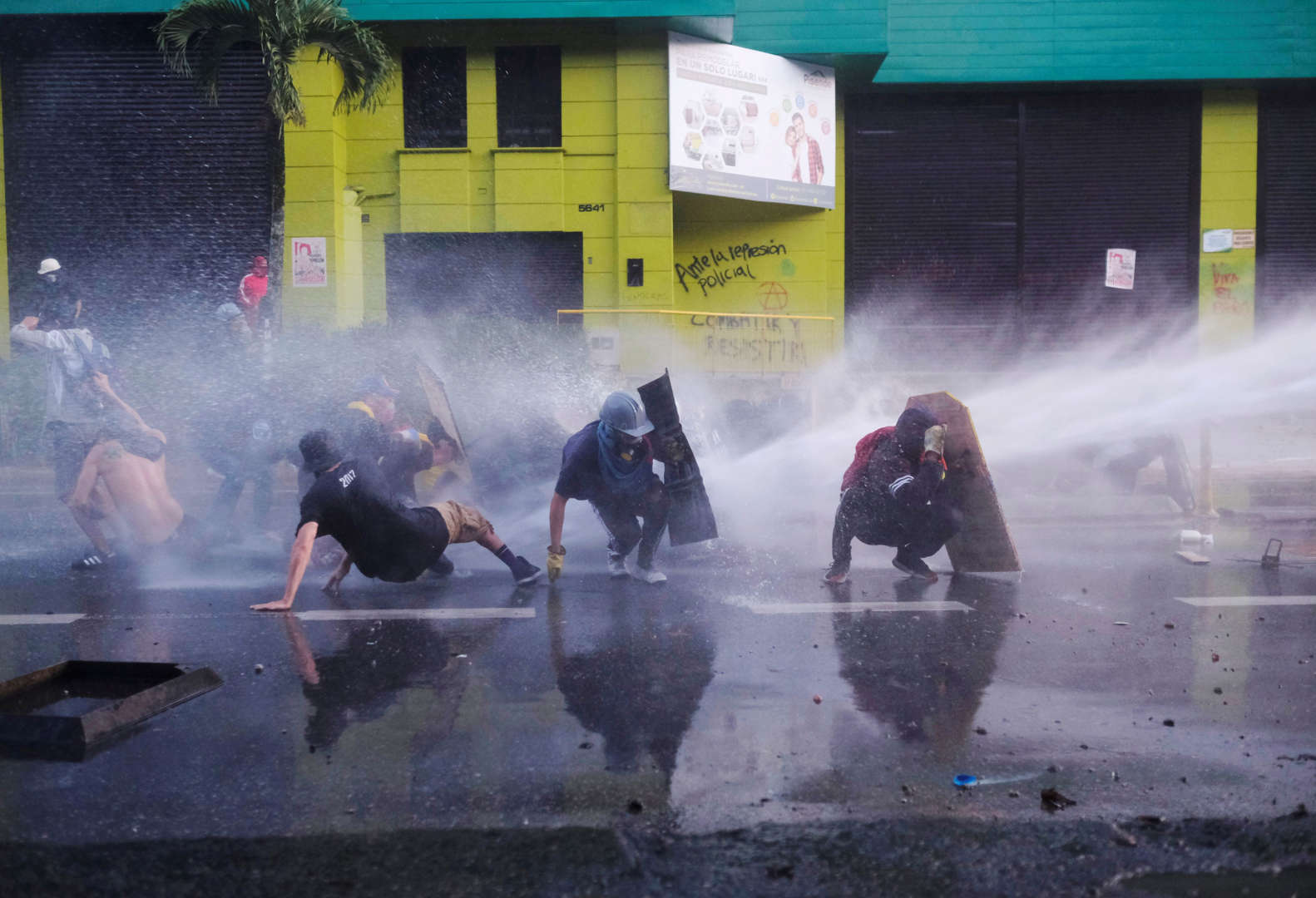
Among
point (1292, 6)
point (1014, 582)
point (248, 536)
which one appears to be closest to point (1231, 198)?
point (1292, 6)

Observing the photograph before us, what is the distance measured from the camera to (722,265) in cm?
1670

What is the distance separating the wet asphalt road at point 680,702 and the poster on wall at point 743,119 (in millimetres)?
9805

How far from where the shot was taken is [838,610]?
5770 mm

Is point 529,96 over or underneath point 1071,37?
underneath

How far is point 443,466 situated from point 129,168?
9.90m

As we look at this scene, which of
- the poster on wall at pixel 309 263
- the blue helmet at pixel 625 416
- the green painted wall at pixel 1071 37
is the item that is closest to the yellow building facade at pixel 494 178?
the poster on wall at pixel 309 263

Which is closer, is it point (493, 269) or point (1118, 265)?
point (493, 269)

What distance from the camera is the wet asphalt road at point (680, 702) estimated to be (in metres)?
3.17

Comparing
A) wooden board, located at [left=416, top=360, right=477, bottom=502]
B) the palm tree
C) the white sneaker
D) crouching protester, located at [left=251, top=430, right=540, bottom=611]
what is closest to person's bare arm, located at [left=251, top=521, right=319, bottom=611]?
crouching protester, located at [left=251, top=430, right=540, bottom=611]

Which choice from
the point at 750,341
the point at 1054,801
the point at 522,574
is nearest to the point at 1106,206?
the point at 750,341

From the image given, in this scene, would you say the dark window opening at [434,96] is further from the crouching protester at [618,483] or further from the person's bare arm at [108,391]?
the crouching protester at [618,483]

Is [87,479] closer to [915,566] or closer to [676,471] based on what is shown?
[676,471]

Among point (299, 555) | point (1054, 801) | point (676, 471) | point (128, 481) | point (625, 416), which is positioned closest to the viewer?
point (1054, 801)

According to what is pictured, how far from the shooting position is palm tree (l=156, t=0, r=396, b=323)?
39.4 feet
